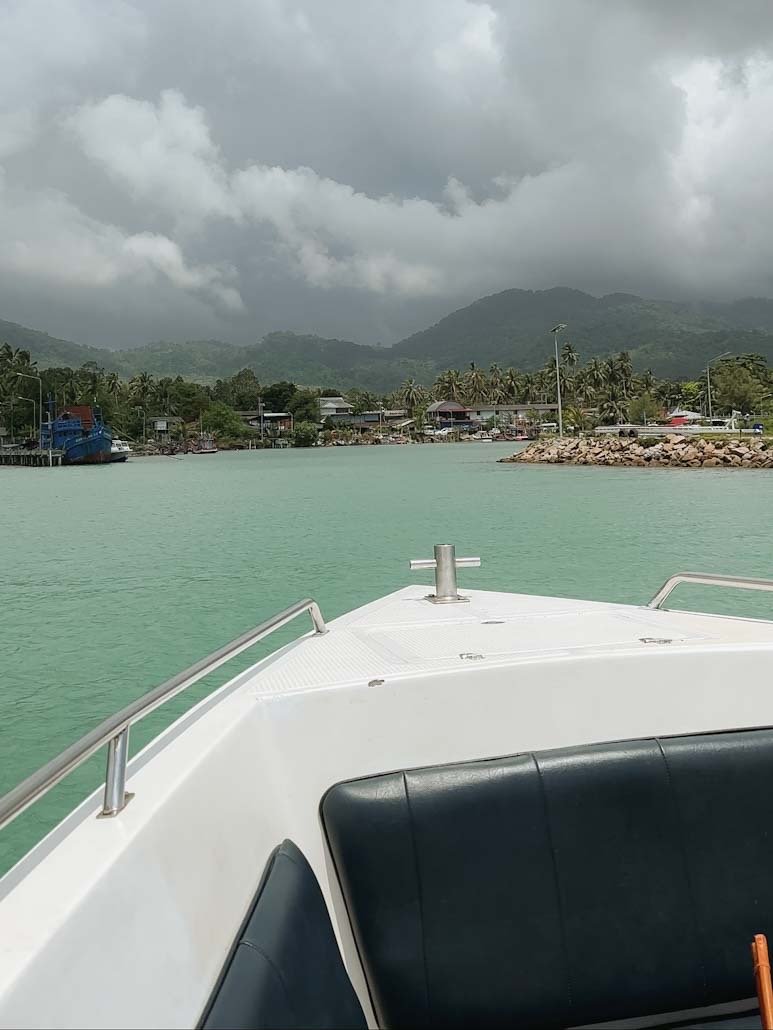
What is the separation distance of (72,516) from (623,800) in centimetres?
1999

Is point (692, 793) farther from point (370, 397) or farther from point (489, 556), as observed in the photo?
point (370, 397)

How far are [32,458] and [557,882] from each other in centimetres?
6696

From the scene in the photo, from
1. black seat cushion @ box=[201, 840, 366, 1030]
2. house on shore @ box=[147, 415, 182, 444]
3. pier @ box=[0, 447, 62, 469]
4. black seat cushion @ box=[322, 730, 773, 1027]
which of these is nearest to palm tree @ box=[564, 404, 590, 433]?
pier @ box=[0, 447, 62, 469]

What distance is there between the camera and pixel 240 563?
37.3 feet

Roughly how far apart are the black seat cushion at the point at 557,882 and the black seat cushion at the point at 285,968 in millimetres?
198

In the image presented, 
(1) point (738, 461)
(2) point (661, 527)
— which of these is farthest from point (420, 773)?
(1) point (738, 461)

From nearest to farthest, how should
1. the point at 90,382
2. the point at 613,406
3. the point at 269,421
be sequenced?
1. the point at 613,406
2. the point at 90,382
3. the point at 269,421

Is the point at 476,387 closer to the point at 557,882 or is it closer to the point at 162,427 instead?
the point at 162,427

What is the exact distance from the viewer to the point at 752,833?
168 cm

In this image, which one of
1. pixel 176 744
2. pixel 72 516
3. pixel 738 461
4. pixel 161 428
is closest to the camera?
pixel 176 744

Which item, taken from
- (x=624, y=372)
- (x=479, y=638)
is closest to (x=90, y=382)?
(x=624, y=372)

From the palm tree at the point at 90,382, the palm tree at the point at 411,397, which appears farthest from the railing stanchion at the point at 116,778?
the palm tree at the point at 411,397

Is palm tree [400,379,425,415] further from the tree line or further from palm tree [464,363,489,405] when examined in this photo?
palm tree [464,363,489,405]

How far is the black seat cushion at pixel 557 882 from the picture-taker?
154 cm
